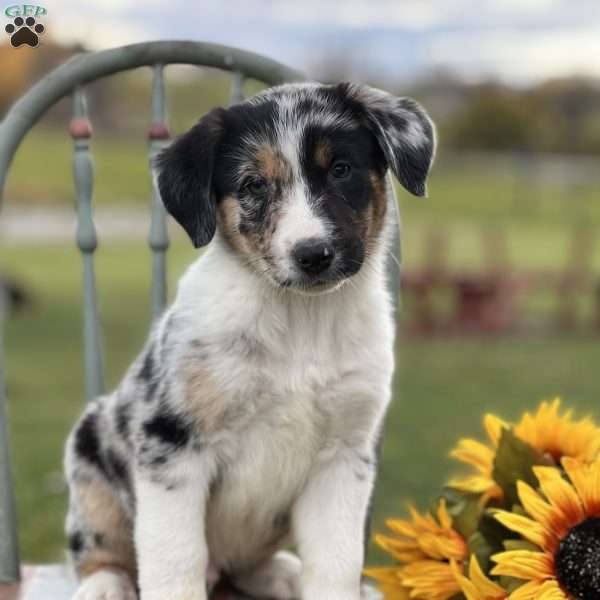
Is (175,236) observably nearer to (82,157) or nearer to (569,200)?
(569,200)

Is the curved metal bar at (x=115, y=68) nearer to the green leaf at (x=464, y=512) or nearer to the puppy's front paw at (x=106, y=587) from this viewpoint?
the puppy's front paw at (x=106, y=587)

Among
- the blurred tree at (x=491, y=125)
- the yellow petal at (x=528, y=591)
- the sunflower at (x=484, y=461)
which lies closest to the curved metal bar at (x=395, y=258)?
the sunflower at (x=484, y=461)

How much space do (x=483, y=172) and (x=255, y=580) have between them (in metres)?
29.9

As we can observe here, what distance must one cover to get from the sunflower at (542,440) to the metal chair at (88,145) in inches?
20.7

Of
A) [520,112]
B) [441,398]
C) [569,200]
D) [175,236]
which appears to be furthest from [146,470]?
[520,112]

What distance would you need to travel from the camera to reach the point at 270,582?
317cm

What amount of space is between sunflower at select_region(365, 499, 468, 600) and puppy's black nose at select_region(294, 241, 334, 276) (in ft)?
2.70

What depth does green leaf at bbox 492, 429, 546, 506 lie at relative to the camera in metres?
2.95

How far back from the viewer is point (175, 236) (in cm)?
1980

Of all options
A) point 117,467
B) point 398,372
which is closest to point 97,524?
point 117,467

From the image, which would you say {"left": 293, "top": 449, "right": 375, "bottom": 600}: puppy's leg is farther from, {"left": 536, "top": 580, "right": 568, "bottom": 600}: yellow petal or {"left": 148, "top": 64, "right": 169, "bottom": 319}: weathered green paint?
{"left": 148, "top": 64, "right": 169, "bottom": 319}: weathered green paint

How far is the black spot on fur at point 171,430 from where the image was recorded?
2.69 m

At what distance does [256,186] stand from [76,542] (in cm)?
118

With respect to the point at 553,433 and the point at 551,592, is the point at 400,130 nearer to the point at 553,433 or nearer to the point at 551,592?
the point at 553,433
